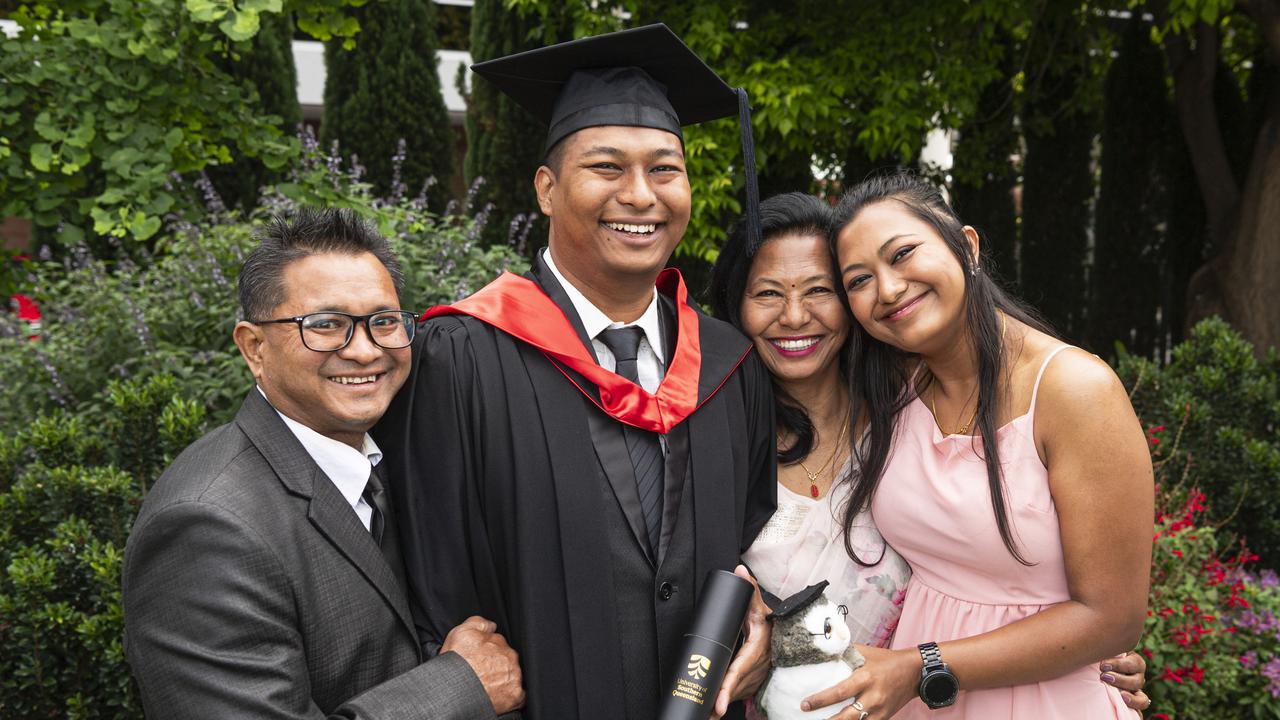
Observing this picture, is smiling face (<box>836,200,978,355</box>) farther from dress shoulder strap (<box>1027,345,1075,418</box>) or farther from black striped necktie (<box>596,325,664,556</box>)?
black striped necktie (<box>596,325,664,556</box>)

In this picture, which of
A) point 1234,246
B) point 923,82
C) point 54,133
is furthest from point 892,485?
point 1234,246

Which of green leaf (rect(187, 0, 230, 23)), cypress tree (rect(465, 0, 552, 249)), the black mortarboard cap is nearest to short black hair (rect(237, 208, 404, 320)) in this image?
the black mortarboard cap

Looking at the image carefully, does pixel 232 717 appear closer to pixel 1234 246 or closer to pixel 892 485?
pixel 892 485

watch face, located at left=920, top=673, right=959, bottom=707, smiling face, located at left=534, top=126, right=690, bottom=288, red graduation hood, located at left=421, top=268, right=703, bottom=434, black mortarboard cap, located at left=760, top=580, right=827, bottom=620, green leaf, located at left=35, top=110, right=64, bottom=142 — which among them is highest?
green leaf, located at left=35, top=110, right=64, bottom=142

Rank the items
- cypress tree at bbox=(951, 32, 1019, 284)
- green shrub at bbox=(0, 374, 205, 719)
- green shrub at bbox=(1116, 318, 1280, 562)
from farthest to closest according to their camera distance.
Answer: cypress tree at bbox=(951, 32, 1019, 284), green shrub at bbox=(1116, 318, 1280, 562), green shrub at bbox=(0, 374, 205, 719)

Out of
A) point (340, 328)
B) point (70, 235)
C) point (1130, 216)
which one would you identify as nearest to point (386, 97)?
point (70, 235)

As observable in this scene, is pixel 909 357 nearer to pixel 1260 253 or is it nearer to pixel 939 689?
pixel 939 689

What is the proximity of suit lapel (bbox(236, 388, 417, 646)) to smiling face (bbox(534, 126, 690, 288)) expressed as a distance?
76cm

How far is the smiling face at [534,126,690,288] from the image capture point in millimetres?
2203

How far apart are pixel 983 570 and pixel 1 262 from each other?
4256mm

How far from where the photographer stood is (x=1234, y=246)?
25.2ft

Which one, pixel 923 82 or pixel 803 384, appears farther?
pixel 923 82

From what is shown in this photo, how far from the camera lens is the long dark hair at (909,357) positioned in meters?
2.22

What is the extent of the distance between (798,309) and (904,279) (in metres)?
0.36
